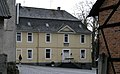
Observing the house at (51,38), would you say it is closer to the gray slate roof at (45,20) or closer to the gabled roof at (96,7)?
the gray slate roof at (45,20)

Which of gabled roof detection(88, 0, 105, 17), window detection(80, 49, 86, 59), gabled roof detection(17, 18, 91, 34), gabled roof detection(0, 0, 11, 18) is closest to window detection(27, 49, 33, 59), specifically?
gabled roof detection(17, 18, 91, 34)

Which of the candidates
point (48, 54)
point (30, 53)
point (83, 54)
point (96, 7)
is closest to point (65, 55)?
point (48, 54)

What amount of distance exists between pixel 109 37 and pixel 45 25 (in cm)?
4836

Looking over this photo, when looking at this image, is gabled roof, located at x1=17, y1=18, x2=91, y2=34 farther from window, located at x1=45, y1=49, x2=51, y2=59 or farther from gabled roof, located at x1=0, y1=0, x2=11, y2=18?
gabled roof, located at x1=0, y1=0, x2=11, y2=18

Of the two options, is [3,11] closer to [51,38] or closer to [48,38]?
[48,38]

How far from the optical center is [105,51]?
11883 millimetres

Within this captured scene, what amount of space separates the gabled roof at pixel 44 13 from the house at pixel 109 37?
47.1 m

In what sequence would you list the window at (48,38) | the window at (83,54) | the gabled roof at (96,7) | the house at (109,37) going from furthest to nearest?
the window at (83,54), the window at (48,38), the gabled roof at (96,7), the house at (109,37)

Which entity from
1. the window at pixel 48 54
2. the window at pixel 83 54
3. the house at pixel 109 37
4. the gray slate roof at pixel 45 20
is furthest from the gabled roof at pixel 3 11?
the window at pixel 83 54

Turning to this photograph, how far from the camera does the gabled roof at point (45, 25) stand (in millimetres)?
57250

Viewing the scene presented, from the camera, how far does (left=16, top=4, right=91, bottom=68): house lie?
56.4 m

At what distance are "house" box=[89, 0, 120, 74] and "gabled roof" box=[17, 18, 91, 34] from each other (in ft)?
146

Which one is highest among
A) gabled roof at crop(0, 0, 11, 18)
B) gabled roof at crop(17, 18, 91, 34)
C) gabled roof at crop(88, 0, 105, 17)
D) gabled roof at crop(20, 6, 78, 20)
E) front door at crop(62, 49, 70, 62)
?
gabled roof at crop(20, 6, 78, 20)

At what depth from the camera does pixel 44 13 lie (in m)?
61.7
